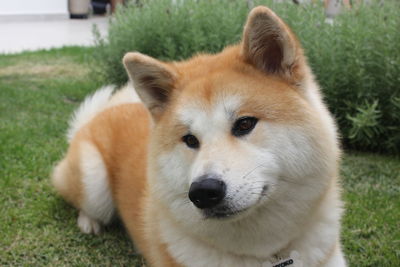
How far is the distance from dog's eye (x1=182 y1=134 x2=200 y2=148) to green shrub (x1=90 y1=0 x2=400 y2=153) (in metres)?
2.57

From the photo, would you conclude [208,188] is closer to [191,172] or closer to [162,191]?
[191,172]

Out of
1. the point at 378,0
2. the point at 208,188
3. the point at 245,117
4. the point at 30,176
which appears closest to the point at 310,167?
the point at 245,117

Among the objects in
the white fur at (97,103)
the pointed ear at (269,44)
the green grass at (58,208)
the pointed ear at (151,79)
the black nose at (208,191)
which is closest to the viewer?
the black nose at (208,191)

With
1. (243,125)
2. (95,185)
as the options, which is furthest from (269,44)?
(95,185)

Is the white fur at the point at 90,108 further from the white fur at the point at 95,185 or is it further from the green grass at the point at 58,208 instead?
the white fur at the point at 95,185

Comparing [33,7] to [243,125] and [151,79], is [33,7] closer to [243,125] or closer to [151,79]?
[151,79]

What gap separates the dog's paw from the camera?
3.24 meters

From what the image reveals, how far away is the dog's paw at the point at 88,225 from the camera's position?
3243mm

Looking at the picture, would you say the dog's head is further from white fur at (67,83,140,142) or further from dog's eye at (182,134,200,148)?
white fur at (67,83,140,142)

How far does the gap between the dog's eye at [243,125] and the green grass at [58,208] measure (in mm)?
1326

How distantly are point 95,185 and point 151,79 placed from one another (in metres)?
1.10

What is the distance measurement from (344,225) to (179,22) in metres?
3.16

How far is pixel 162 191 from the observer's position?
222cm

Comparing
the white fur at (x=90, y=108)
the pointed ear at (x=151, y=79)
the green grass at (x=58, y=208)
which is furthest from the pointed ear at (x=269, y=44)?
the white fur at (x=90, y=108)
